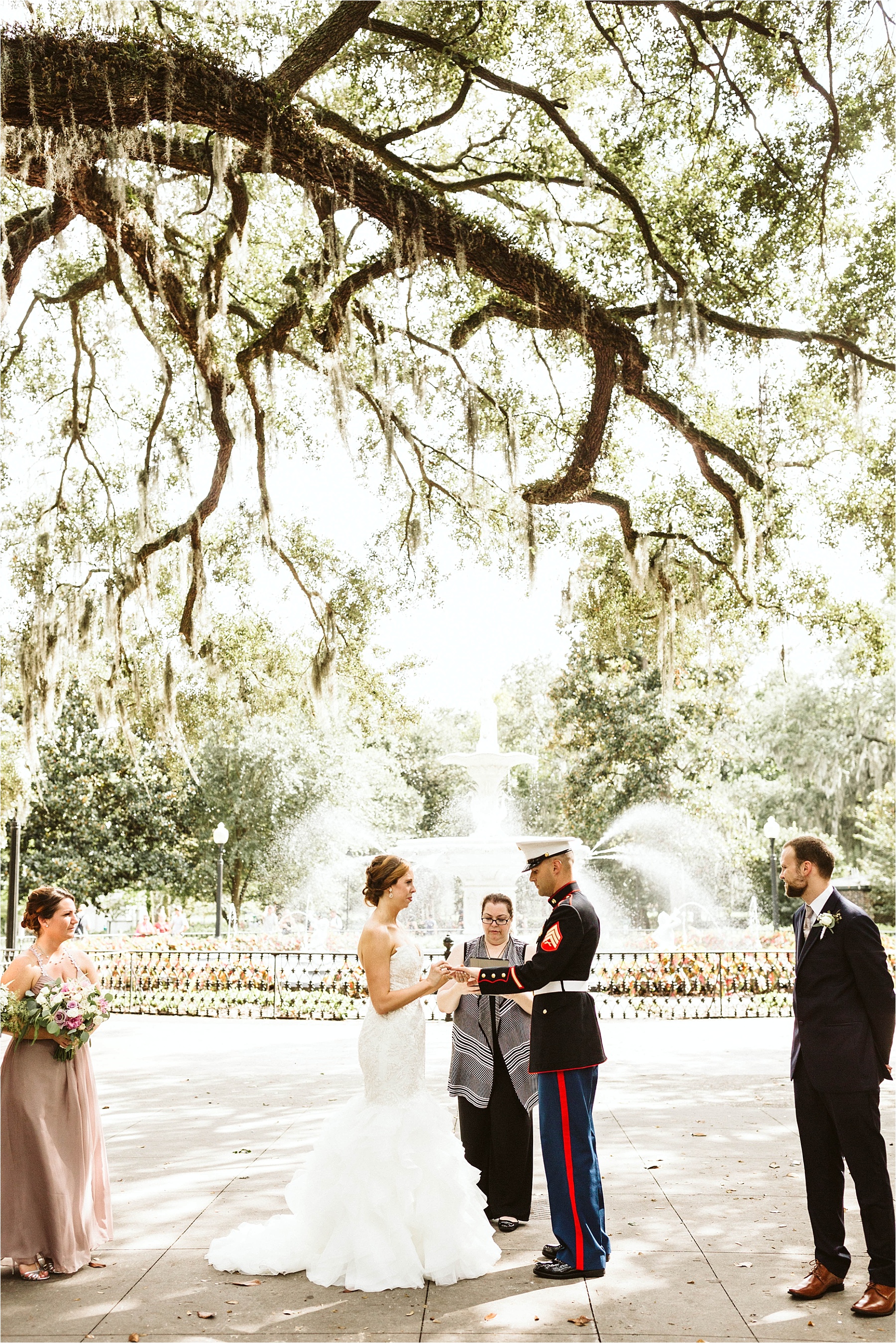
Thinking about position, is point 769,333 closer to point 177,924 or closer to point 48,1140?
point 48,1140

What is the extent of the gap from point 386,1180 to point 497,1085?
109cm

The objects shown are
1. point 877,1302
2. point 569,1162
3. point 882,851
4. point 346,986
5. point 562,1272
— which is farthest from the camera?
point 882,851

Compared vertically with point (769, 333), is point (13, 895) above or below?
below

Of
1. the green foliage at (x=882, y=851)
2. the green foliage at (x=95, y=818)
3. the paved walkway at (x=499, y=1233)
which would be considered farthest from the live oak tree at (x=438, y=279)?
the green foliage at (x=882, y=851)

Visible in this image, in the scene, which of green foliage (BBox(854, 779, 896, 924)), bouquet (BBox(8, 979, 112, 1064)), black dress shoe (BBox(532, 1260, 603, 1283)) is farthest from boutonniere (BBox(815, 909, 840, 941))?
green foliage (BBox(854, 779, 896, 924))

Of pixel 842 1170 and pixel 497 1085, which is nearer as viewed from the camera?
pixel 842 1170

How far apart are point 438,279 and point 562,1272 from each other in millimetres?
10883

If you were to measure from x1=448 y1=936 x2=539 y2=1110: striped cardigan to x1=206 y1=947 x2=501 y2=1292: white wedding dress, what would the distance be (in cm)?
57

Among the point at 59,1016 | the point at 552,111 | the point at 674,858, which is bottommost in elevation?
the point at 674,858

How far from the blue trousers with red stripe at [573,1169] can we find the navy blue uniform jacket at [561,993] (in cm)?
7

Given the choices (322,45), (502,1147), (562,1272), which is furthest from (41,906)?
(322,45)

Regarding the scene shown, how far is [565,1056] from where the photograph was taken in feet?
17.3

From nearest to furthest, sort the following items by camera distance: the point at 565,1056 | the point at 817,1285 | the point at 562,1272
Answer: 1. the point at 817,1285
2. the point at 562,1272
3. the point at 565,1056

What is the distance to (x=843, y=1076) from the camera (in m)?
4.79
